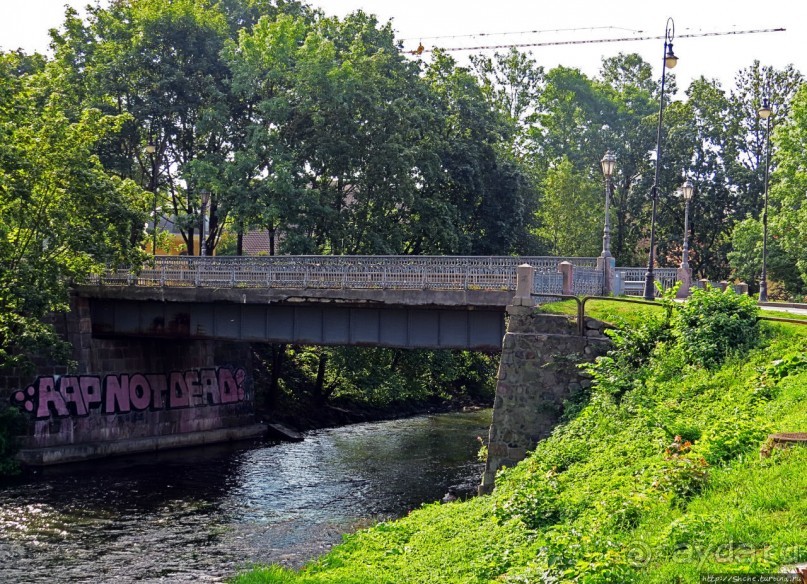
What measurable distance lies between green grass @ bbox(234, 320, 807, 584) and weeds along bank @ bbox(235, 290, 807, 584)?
29mm

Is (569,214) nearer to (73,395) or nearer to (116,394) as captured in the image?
(116,394)

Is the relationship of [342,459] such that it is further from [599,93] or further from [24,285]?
[599,93]

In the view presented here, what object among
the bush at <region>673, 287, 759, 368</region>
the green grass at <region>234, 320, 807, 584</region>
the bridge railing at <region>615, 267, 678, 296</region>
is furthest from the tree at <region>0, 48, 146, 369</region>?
the bush at <region>673, 287, 759, 368</region>

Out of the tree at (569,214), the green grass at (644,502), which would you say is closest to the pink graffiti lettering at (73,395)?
the green grass at (644,502)

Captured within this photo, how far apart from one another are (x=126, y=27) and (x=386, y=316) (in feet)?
75.7

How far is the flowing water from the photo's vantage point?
18297mm

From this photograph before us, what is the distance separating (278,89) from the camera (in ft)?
136

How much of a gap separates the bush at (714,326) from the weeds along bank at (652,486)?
0.03m

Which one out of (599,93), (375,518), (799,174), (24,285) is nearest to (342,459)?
(375,518)

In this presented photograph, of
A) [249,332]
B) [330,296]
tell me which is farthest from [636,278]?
[249,332]

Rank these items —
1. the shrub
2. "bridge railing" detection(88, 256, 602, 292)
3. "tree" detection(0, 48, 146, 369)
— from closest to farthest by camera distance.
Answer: the shrub
"bridge railing" detection(88, 256, 602, 292)
"tree" detection(0, 48, 146, 369)

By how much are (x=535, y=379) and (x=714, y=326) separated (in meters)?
5.17

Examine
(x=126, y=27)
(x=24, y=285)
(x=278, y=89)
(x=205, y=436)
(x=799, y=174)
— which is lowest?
(x=205, y=436)

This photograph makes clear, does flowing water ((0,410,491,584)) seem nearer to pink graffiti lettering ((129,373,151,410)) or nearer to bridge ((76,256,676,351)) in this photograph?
pink graffiti lettering ((129,373,151,410))
